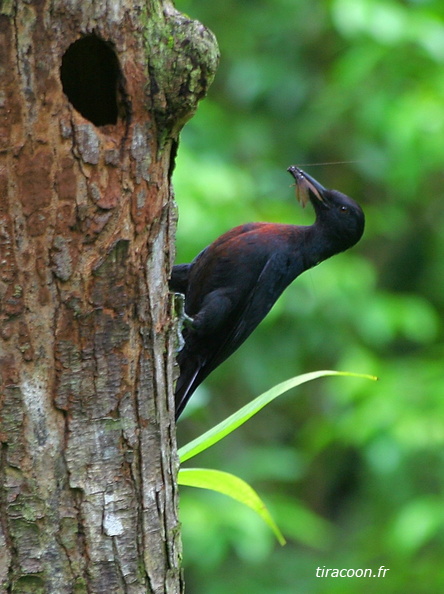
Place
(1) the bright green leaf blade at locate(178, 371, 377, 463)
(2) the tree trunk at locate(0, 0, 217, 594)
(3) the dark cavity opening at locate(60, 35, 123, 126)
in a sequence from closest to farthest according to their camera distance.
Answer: (2) the tree trunk at locate(0, 0, 217, 594) → (3) the dark cavity opening at locate(60, 35, 123, 126) → (1) the bright green leaf blade at locate(178, 371, 377, 463)

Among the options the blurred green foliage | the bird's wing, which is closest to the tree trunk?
the bird's wing

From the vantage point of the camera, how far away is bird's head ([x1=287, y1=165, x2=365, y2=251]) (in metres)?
3.28

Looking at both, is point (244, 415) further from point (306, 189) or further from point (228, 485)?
point (306, 189)

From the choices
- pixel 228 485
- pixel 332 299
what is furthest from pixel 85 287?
pixel 332 299

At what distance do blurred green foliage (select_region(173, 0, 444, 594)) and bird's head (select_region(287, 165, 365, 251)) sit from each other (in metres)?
0.86

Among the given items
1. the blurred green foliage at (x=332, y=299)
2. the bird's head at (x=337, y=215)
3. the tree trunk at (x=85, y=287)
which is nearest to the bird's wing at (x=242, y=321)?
the bird's head at (x=337, y=215)

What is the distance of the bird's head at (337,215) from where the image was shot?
3.28m

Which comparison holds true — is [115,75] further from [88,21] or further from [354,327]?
[354,327]

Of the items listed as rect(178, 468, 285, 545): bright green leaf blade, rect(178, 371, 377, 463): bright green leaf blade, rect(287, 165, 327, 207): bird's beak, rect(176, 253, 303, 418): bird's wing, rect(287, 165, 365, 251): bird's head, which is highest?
rect(287, 165, 327, 207): bird's beak

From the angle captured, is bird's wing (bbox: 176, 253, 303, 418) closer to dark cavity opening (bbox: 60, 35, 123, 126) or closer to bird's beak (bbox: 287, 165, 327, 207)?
bird's beak (bbox: 287, 165, 327, 207)

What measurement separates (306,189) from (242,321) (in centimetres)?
59

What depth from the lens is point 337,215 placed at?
3.29 m

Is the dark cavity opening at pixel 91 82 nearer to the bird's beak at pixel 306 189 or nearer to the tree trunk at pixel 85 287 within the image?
the tree trunk at pixel 85 287

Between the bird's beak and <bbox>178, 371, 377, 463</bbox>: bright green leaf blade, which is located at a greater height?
the bird's beak
